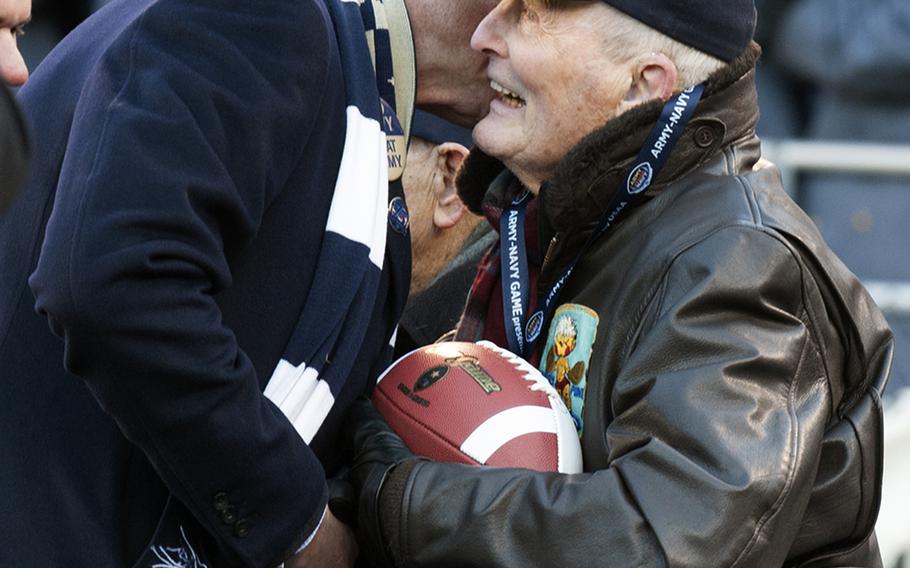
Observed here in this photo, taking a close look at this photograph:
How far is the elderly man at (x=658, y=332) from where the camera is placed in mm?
2680

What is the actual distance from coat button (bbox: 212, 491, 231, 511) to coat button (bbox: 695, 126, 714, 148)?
1.10 meters

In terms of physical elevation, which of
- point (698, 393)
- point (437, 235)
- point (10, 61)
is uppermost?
point (10, 61)

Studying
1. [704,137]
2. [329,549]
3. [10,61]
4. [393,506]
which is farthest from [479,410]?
[10,61]

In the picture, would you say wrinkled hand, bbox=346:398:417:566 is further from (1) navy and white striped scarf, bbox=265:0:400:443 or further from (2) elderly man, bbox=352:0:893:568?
(1) navy and white striped scarf, bbox=265:0:400:443

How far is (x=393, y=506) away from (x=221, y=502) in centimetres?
35

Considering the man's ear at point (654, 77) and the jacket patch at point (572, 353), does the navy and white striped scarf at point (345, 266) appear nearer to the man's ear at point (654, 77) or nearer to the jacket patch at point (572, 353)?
the jacket patch at point (572, 353)

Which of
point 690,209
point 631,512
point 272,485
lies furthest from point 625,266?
point 272,485

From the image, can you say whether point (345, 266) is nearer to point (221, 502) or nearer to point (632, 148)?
point (221, 502)

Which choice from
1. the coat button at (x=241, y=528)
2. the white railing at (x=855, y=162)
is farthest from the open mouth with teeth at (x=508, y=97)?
the white railing at (x=855, y=162)

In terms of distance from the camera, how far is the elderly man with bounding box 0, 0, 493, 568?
2439 millimetres

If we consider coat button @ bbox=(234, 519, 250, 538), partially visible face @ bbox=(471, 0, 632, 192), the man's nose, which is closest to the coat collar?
partially visible face @ bbox=(471, 0, 632, 192)

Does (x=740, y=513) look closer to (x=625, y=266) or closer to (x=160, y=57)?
(x=625, y=266)

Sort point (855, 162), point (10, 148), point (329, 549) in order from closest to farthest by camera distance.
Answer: point (10, 148) < point (329, 549) < point (855, 162)

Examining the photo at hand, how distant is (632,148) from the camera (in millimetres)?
2975
